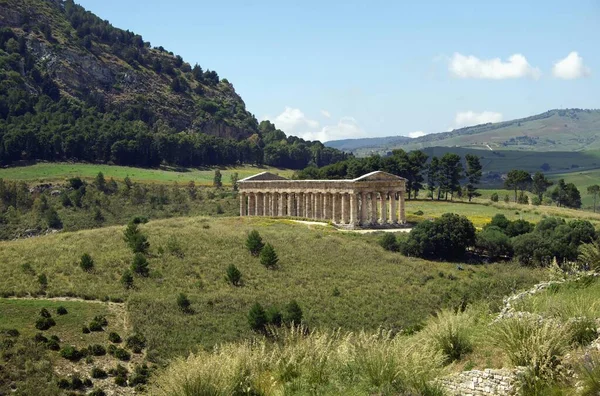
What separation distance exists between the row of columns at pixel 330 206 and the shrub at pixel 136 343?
135 feet

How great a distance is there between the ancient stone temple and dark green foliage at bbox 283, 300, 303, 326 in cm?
3232

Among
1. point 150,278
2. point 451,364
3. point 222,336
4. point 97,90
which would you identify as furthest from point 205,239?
point 97,90

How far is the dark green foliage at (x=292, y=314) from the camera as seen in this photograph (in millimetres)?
51031

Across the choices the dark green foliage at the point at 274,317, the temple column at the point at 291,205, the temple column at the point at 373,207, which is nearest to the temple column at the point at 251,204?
the temple column at the point at 291,205

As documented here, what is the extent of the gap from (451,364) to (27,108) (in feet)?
522

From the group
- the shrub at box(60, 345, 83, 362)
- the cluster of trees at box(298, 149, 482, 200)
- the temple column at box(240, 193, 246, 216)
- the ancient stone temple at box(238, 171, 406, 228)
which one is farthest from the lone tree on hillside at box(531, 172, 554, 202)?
the shrub at box(60, 345, 83, 362)

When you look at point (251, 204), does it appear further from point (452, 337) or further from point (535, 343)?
point (535, 343)

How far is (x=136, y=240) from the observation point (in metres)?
67.0

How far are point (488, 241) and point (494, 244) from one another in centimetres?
A: 83

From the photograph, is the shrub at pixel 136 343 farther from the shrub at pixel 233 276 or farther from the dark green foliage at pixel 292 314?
the shrub at pixel 233 276

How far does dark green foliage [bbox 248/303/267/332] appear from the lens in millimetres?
50406

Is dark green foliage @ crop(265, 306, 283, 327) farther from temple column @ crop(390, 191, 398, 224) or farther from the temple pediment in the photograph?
temple column @ crop(390, 191, 398, 224)

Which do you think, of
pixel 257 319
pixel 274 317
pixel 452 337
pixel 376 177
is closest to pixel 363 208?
pixel 376 177

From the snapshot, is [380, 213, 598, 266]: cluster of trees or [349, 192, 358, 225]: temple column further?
[349, 192, 358, 225]: temple column
